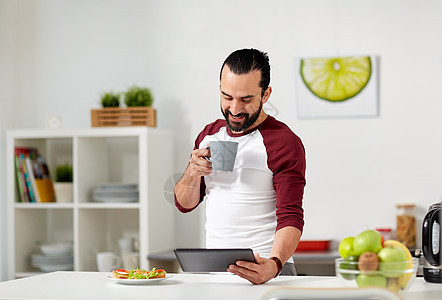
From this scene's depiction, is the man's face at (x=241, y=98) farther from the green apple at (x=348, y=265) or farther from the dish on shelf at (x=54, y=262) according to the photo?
the dish on shelf at (x=54, y=262)

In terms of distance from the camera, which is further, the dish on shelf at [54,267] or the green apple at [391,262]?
the dish on shelf at [54,267]

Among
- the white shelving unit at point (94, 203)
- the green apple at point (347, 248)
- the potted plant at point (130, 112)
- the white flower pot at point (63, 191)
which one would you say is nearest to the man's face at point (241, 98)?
the green apple at point (347, 248)

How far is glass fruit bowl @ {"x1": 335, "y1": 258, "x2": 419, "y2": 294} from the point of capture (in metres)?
1.70

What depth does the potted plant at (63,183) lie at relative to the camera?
4.18 m

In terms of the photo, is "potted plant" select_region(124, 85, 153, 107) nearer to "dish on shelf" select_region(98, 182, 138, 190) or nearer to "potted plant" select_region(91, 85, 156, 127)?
"potted plant" select_region(91, 85, 156, 127)

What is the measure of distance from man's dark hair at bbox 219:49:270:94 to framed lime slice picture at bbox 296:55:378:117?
172cm

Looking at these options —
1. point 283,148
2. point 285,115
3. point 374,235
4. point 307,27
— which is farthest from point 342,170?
point 374,235

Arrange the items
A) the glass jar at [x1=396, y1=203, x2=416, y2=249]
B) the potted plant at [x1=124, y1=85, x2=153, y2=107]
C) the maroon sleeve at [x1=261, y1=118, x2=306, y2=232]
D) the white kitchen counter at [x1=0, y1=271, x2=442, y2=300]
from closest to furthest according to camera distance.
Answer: the white kitchen counter at [x1=0, y1=271, x2=442, y2=300] < the maroon sleeve at [x1=261, y1=118, x2=306, y2=232] < the glass jar at [x1=396, y1=203, x2=416, y2=249] < the potted plant at [x1=124, y1=85, x2=153, y2=107]

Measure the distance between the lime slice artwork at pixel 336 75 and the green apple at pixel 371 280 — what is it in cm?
247

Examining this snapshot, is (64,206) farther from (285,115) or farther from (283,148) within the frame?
(283,148)

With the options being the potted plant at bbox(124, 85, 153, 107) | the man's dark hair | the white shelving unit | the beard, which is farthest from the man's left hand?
the potted plant at bbox(124, 85, 153, 107)

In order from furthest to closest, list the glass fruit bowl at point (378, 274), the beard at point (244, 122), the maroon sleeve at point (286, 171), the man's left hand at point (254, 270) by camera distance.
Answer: the beard at point (244, 122), the maroon sleeve at point (286, 171), the man's left hand at point (254, 270), the glass fruit bowl at point (378, 274)

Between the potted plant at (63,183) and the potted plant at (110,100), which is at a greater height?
the potted plant at (110,100)

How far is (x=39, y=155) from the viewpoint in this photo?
14.3 feet
